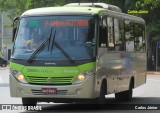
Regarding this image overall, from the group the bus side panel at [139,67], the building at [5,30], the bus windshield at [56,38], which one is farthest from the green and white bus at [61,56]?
the building at [5,30]

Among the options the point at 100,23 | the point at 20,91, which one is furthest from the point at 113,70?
the point at 20,91

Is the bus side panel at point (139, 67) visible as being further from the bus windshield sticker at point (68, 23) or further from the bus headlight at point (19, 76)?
the bus headlight at point (19, 76)

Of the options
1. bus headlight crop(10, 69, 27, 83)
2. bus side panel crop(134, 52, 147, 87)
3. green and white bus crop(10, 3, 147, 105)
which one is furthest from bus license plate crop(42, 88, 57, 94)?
bus side panel crop(134, 52, 147, 87)

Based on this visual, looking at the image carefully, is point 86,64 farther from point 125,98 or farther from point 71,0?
point 71,0

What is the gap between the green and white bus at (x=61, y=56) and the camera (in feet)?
48.8

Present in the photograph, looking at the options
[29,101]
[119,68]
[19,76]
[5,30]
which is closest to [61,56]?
[19,76]

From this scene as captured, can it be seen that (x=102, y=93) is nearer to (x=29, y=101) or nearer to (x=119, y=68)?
(x=29, y=101)

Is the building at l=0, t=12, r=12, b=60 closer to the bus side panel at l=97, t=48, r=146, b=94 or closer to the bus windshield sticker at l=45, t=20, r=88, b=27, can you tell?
the bus side panel at l=97, t=48, r=146, b=94

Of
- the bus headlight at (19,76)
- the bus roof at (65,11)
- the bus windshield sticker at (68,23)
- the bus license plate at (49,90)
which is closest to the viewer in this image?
the bus license plate at (49,90)

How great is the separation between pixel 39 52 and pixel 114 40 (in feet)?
9.70

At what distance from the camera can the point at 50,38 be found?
1536 centimetres

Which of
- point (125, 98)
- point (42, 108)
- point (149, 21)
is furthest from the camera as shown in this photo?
point (149, 21)

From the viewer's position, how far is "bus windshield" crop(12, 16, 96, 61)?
15.2 m

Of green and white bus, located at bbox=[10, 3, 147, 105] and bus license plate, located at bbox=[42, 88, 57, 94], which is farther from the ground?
green and white bus, located at bbox=[10, 3, 147, 105]
